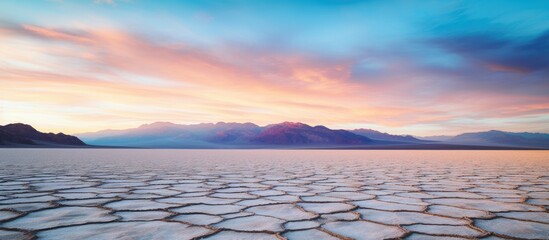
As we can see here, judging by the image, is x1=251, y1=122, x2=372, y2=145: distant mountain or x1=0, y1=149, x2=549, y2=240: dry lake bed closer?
x1=0, y1=149, x2=549, y2=240: dry lake bed

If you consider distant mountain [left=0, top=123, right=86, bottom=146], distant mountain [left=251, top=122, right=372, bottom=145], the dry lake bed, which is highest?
distant mountain [left=251, top=122, right=372, bottom=145]

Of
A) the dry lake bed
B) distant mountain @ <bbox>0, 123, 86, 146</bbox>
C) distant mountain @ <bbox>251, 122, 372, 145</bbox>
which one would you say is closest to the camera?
the dry lake bed

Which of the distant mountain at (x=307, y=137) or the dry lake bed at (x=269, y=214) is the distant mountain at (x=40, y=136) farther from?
the dry lake bed at (x=269, y=214)

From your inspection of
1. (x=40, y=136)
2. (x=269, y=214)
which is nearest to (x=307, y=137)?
(x=40, y=136)

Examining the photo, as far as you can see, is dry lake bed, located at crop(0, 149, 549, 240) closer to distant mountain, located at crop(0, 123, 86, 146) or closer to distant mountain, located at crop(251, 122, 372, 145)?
distant mountain, located at crop(0, 123, 86, 146)

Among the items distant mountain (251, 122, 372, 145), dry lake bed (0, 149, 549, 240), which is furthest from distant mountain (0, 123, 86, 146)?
dry lake bed (0, 149, 549, 240)

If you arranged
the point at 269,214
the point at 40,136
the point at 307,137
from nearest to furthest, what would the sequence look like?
1. the point at 269,214
2. the point at 40,136
3. the point at 307,137

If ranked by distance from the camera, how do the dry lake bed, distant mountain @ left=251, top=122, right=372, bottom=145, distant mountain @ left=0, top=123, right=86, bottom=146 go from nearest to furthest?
the dry lake bed
distant mountain @ left=0, top=123, right=86, bottom=146
distant mountain @ left=251, top=122, right=372, bottom=145

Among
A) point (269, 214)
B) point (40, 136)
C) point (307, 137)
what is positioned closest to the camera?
point (269, 214)

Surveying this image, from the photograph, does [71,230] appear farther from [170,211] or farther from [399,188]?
[399,188]

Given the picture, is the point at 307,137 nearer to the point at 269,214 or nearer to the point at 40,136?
the point at 40,136

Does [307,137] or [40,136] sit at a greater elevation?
[307,137]

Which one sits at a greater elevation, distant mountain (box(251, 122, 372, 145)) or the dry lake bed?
distant mountain (box(251, 122, 372, 145))

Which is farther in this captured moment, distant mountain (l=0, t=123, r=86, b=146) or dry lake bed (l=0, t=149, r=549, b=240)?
distant mountain (l=0, t=123, r=86, b=146)
